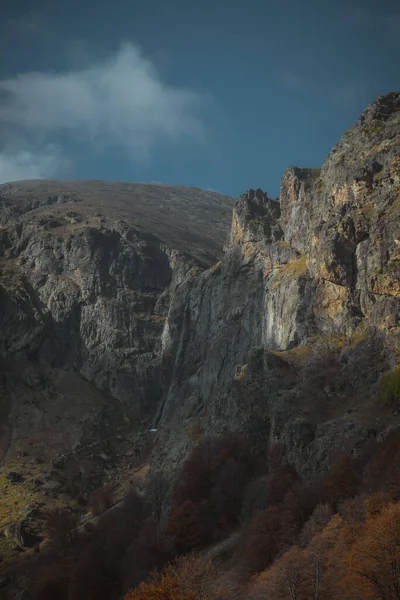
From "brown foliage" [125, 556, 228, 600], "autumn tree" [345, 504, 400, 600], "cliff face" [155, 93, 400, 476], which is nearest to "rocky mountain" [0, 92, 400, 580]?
"cliff face" [155, 93, 400, 476]

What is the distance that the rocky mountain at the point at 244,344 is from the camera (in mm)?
82938

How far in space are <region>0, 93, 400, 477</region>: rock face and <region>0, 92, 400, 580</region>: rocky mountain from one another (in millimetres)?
347

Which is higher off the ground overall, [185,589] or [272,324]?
[272,324]

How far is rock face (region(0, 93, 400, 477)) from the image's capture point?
82500mm

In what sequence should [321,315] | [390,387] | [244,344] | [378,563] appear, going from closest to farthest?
[378,563] → [390,387] → [321,315] → [244,344]

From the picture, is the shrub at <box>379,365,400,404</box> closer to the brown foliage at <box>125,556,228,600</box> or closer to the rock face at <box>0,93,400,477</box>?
the rock face at <box>0,93,400,477</box>

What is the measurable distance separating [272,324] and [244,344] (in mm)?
17092

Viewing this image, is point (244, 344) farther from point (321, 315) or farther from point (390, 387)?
point (390, 387)

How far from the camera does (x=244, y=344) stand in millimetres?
137125

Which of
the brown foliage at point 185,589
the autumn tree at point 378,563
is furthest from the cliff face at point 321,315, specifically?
the brown foliage at point 185,589

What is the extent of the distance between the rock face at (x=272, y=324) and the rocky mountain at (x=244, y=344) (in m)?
0.35

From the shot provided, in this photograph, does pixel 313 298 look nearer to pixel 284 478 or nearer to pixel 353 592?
pixel 284 478

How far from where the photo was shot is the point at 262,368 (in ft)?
309

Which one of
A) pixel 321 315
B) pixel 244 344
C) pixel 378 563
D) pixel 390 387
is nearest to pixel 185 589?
pixel 378 563
